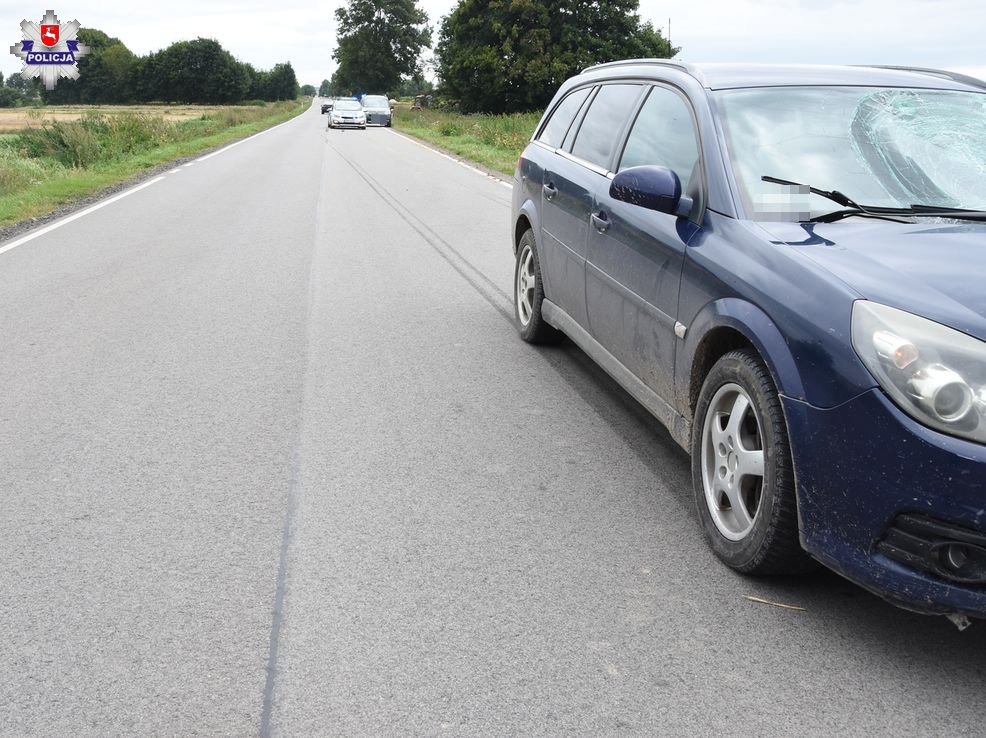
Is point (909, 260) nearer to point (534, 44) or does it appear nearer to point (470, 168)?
point (470, 168)

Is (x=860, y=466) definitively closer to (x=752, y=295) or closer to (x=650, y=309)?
(x=752, y=295)

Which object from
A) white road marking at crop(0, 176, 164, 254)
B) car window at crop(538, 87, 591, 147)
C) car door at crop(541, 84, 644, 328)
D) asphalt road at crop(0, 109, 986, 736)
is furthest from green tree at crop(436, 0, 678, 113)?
asphalt road at crop(0, 109, 986, 736)

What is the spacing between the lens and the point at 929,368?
2.79m

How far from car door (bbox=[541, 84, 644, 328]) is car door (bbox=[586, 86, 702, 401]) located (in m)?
0.16

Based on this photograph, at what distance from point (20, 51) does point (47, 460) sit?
2236 inches

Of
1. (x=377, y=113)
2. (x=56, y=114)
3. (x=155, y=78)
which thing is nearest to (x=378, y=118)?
(x=377, y=113)

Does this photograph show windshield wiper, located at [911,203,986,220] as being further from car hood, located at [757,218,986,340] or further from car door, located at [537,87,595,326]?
car door, located at [537,87,595,326]

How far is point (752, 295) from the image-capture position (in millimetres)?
3441

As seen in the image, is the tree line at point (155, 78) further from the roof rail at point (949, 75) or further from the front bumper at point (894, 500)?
the front bumper at point (894, 500)

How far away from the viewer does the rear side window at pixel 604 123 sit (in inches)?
208

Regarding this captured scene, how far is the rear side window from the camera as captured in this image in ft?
17.3

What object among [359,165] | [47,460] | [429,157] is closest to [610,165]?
[47,460]

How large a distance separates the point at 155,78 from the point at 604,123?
15753 centimetres

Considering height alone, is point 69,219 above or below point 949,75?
below
